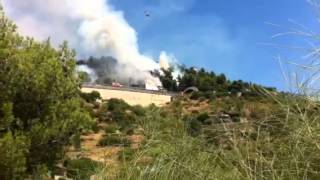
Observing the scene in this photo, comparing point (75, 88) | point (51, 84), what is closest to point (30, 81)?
point (51, 84)

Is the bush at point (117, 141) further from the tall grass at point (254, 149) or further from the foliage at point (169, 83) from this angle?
the foliage at point (169, 83)

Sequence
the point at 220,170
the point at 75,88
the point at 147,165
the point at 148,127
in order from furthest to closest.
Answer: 1. the point at 75,88
2. the point at 148,127
3. the point at 147,165
4. the point at 220,170

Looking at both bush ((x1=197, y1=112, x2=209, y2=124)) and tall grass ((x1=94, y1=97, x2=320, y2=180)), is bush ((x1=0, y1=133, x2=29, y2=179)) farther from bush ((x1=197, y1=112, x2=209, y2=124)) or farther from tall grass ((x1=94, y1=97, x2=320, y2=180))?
tall grass ((x1=94, y1=97, x2=320, y2=180))

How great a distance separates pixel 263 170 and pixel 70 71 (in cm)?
1410

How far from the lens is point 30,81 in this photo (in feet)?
50.2

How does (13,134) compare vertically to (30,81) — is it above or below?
below

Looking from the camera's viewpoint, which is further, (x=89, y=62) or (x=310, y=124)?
(x=89, y=62)

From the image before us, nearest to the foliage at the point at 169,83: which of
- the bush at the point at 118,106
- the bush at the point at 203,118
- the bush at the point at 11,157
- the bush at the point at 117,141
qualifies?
the bush at the point at 117,141

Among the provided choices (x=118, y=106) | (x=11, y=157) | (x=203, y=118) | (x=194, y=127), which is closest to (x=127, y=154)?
(x=203, y=118)

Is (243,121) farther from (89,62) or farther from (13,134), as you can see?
(89,62)

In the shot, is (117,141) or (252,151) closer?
(252,151)

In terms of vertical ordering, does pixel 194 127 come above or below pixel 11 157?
above

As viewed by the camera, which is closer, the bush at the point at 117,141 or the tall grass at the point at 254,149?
the tall grass at the point at 254,149

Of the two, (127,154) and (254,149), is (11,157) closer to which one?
(127,154)
